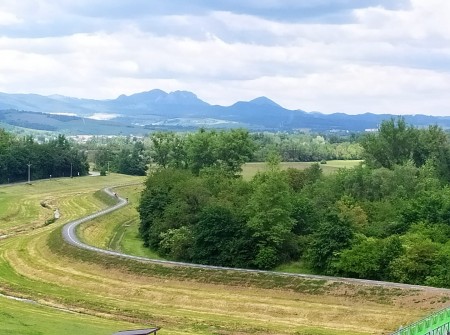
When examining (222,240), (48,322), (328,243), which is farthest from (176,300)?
Result: (48,322)

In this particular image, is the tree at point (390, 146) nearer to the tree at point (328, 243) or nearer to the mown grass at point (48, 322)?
the tree at point (328, 243)

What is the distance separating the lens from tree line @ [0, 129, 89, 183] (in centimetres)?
16662

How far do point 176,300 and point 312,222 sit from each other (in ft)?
70.0

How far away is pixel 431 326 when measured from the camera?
35.5m

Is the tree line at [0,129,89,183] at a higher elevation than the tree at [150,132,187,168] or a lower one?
lower

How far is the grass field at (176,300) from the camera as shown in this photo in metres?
46.6

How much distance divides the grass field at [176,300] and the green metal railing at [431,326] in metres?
10.7

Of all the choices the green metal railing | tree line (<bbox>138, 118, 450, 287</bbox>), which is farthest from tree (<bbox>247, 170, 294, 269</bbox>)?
the green metal railing

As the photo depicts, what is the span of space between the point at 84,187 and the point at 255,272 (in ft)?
350

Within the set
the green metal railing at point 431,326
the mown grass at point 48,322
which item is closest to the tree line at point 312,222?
the green metal railing at point 431,326

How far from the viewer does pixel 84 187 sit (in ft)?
533

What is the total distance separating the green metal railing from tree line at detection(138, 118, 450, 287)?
63.6 ft

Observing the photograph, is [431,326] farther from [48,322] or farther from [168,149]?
[168,149]

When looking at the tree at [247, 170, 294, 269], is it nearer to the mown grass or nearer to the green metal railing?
the mown grass
